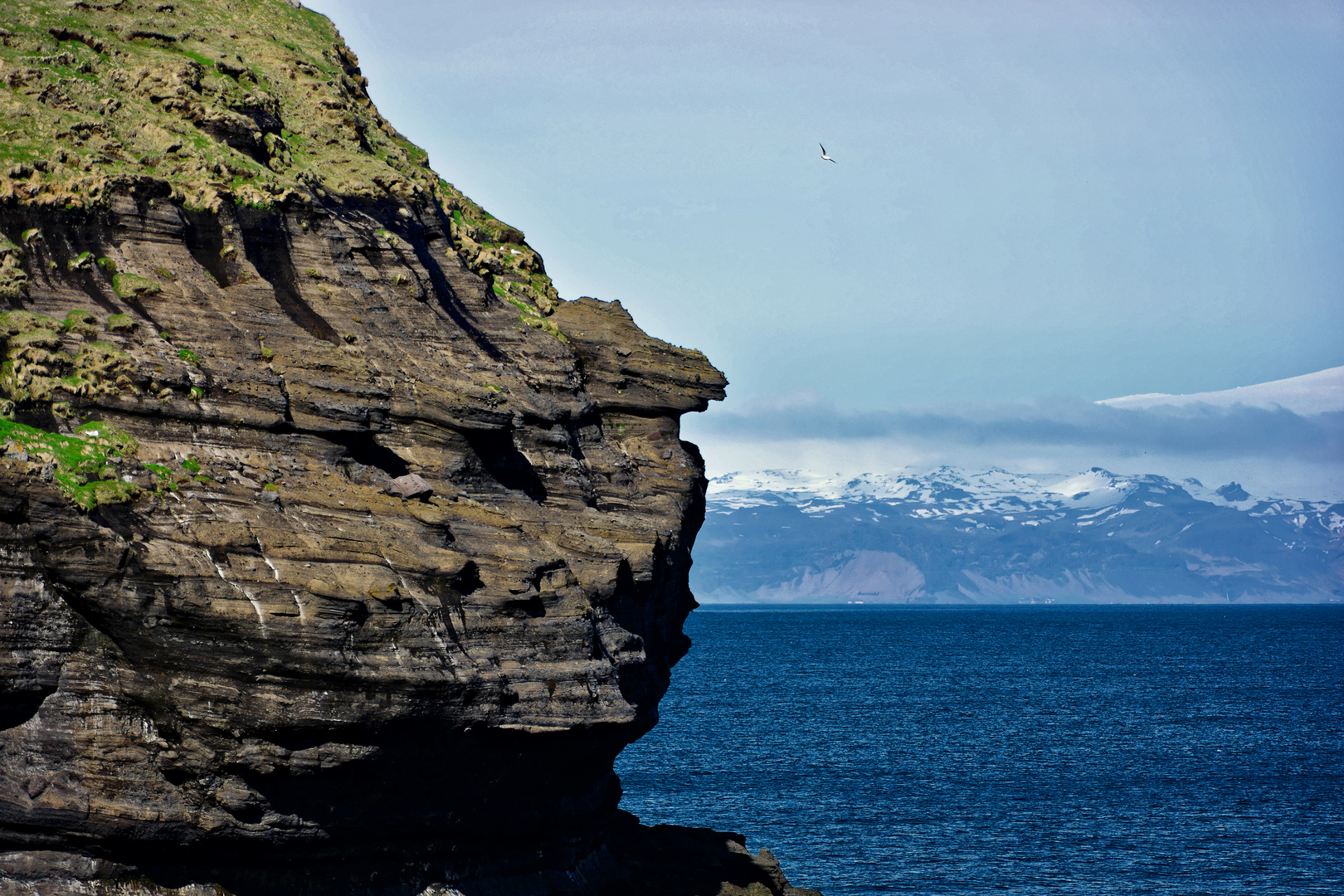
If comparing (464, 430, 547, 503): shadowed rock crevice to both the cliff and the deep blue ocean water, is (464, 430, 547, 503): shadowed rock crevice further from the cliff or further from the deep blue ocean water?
the deep blue ocean water

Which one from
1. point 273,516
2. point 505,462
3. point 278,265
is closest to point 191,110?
point 278,265

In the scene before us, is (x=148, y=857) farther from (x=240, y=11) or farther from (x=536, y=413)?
(x=240, y=11)

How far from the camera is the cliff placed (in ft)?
87.7

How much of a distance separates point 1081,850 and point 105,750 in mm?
48671

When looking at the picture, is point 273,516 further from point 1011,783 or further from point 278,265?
point 1011,783

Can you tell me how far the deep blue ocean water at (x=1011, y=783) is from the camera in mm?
57844

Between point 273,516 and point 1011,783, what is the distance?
200ft

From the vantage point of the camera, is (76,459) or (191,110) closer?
(76,459)

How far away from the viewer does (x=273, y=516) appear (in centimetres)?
2845

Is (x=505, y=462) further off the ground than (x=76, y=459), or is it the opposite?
(x=505, y=462)

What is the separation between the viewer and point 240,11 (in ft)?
141

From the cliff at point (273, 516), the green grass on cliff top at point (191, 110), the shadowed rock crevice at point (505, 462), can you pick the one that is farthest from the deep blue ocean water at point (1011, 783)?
the green grass on cliff top at point (191, 110)

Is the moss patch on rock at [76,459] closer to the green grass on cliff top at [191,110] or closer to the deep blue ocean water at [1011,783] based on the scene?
the green grass on cliff top at [191,110]

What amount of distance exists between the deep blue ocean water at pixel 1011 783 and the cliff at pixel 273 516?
21.7 m
